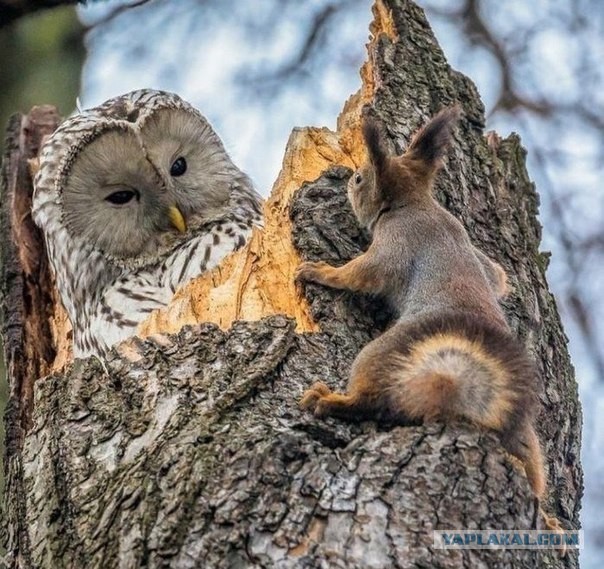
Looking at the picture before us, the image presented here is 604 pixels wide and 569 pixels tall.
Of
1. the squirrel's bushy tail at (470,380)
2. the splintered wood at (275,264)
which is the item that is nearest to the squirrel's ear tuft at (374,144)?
the splintered wood at (275,264)

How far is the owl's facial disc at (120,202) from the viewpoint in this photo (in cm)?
433

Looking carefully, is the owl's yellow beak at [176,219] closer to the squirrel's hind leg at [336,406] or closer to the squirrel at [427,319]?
the squirrel at [427,319]

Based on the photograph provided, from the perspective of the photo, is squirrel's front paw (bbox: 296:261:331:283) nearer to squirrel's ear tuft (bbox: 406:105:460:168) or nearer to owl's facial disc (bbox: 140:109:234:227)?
squirrel's ear tuft (bbox: 406:105:460:168)

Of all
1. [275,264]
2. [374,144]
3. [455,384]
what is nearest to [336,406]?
[455,384]

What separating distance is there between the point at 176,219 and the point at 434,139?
4.26 feet

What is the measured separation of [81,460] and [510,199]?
1.91 metres

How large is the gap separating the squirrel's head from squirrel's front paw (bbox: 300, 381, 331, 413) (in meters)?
0.88

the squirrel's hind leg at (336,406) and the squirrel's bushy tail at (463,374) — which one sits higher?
the squirrel's bushy tail at (463,374)

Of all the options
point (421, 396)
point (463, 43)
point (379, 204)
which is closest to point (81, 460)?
point (421, 396)

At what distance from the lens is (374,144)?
3.29 meters

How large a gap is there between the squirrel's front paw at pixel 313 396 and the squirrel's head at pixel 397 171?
88cm

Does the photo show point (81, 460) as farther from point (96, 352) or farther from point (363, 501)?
point (96, 352)

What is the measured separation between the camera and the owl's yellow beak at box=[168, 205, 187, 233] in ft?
14.1

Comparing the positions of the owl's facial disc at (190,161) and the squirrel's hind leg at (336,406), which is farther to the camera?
the owl's facial disc at (190,161)
